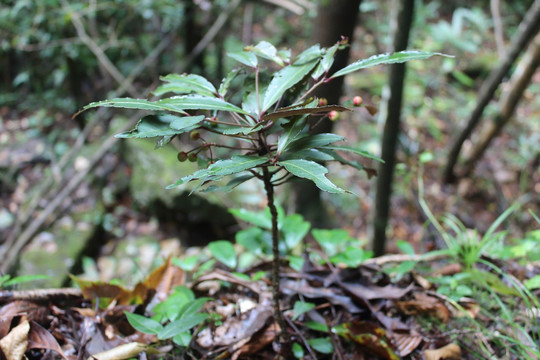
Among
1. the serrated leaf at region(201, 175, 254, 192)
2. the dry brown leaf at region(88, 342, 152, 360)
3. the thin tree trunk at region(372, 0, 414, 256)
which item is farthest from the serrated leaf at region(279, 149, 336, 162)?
the thin tree trunk at region(372, 0, 414, 256)

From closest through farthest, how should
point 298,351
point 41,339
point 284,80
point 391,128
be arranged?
point 284,80
point 41,339
point 298,351
point 391,128

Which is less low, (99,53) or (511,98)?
(99,53)

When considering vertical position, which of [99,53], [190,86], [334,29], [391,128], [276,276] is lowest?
[276,276]

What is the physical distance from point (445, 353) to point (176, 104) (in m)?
1.12

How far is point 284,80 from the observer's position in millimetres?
1008

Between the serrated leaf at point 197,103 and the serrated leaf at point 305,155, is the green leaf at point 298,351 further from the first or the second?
the serrated leaf at point 197,103

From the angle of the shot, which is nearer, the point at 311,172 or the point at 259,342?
the point at 311,172

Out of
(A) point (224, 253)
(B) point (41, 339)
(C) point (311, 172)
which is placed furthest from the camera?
(A) point (224, 253)

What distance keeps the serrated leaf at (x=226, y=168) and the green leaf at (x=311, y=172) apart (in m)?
0.06

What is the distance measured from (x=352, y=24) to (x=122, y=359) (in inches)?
93.0

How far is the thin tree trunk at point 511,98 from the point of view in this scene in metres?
4.27

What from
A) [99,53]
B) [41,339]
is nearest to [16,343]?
[41,339]

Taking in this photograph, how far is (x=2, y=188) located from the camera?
454 centimetres

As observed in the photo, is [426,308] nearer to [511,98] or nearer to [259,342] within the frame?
[259,342]
